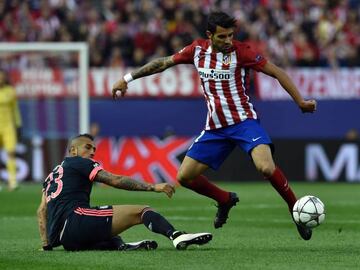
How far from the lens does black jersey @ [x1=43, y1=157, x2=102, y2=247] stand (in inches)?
384

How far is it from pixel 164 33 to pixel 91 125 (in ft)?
9.85

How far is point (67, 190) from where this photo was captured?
9844 mm

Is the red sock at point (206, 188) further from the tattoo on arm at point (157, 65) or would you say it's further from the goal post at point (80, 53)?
the goal post at point (80, 53)

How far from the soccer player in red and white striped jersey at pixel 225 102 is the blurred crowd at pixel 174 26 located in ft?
45.4

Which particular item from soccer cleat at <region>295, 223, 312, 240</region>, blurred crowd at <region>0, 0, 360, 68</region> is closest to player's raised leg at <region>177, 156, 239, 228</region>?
Answer: soccer cleat at <region>295, 223, 312, 240</region>

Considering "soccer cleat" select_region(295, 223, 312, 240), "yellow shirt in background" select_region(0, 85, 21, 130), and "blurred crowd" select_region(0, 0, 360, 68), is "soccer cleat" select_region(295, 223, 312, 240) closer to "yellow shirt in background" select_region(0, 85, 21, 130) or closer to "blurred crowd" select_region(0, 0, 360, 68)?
"yellow shirt in background" select_region(0, 85, 21, 130)

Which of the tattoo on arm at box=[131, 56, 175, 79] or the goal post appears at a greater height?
the tattoo on arm at box=[131, 56, 175, 79]

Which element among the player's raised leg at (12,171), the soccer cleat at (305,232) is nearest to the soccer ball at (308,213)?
the soccer cleat at (305,232)

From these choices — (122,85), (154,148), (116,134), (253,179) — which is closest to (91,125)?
(116,134)

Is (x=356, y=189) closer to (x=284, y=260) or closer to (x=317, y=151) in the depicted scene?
(x=317, y=151)

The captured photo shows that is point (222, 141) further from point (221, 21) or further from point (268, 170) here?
point (221, 21)

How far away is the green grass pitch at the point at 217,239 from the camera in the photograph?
356 inches

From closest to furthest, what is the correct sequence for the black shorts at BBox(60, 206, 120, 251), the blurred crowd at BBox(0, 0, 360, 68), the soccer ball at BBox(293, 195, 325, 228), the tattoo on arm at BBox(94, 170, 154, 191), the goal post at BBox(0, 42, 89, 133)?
the tattoo on arm at BBox(94, 170, 154, 191) < the black shorts at BBox(60, 206, 120, 251) < the soccer ball at BBox(293, 195, 325, 228) < the goal post at BBox(0, 42, 89, 133) < the blurred crowd at BBox(0, 0, 360, 68)

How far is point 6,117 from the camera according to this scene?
20719 mm
